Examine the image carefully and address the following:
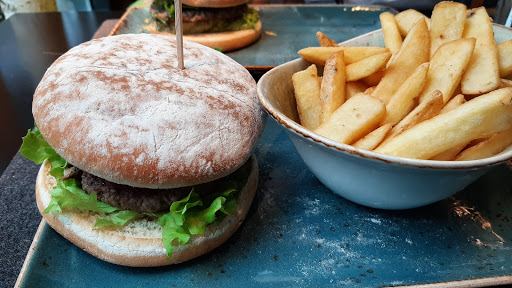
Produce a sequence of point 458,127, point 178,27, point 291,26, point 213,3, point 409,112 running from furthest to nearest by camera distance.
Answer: point 291,26, point 213,3, point 178,27, point 409,112, point 458,127

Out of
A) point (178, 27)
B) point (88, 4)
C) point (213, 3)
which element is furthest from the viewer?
point (88, 4)

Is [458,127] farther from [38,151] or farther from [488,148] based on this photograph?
[38,151]

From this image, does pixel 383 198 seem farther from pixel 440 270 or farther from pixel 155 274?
pixel 155 274

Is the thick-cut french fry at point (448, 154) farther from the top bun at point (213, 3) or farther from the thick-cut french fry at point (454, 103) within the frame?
the top bun at point (213, 3)

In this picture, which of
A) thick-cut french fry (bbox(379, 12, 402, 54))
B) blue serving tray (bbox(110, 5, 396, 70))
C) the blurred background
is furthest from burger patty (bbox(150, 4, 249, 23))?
thick-cut french fry (bbox(379, 12, 402, 54))

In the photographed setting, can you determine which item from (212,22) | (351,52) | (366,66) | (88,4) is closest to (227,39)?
(212,22)

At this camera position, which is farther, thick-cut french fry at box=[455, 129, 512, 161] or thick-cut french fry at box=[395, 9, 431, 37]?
thick-cut french fry at box=[395, 9, 431, 37]

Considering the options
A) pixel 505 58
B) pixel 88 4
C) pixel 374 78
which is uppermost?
pixel 505 58

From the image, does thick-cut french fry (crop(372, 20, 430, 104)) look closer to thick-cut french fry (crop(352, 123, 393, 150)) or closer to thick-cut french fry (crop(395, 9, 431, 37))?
thick-cut french fry (crop(352, 123, 393, 150))
